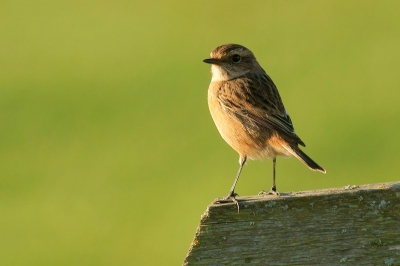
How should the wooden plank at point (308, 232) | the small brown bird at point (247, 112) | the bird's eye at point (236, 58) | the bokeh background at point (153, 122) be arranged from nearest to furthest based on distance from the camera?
the wooden plank at point (308, 232) < the small brown bird at point (247, 112) < the bird's eye at point (236, 58) < the bokeh background at point (153, 122)

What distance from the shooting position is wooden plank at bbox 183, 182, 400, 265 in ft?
10.9

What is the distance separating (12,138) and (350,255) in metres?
14.9

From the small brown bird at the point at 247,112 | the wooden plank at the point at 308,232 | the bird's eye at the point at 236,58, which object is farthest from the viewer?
the bird's eye at the point at 236,58

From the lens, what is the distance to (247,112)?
7.02m

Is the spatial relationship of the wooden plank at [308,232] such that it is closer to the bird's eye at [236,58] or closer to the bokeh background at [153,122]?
the bird's eye at [236,58]

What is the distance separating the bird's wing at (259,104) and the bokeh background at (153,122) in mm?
5117

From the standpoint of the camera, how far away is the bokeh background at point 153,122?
13.5 m

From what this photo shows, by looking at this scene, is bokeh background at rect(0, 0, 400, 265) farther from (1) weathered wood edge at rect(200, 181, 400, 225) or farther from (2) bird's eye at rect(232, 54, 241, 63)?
(1) weathered wood edge at rect(200, 181, 400, 225)

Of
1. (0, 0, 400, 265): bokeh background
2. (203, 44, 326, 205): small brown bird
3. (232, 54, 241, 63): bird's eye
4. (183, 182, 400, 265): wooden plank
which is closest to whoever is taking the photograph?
(183, 182, 400, 265): wooden plank

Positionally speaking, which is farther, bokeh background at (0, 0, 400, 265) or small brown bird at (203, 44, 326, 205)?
bokeh background at (0, 0, 400, 265)

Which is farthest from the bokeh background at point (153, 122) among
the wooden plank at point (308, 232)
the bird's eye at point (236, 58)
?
the wooden plank at point (308, 232)

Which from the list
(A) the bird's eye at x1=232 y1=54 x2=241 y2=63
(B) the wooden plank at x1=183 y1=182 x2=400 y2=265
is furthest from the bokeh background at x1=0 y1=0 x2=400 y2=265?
(B) the wooden plank at x1=183 y1=182 x2=400 y2=265

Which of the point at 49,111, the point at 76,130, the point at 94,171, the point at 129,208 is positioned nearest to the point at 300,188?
the point at 129,208

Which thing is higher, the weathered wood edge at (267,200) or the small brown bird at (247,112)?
the weathered wood edge at (267,200)
